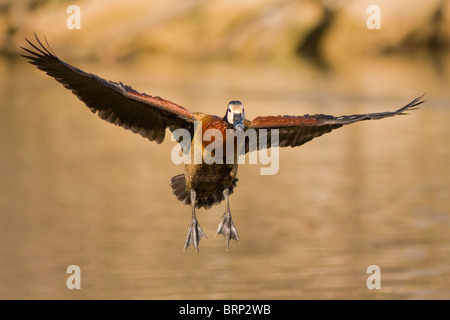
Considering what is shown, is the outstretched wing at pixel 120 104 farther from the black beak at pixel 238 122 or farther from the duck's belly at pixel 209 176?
the black beak at pixel 238 122

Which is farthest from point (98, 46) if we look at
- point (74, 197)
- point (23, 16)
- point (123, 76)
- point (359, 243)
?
point (359, 243)

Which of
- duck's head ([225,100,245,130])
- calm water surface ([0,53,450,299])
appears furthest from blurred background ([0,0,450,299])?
duck's head ([225,100,245,130])

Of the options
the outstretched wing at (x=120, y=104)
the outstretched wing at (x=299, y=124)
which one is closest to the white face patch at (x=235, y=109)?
the outstretched wing at (x=299, y=124)

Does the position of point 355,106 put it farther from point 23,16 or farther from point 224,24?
point 23,16

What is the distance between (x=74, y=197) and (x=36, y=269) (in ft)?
16.1

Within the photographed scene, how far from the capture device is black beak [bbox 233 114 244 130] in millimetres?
9852

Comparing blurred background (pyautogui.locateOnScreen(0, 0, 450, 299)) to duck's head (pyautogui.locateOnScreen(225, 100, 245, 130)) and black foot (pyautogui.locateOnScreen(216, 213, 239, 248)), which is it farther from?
duck's head (pyautogui.locateOnScreen(225, 100, 245, 130))

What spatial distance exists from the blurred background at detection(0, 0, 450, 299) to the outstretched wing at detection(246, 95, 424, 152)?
3.46 metres

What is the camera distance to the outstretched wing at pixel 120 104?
1021 cm

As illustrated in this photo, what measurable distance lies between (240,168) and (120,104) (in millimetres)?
12029

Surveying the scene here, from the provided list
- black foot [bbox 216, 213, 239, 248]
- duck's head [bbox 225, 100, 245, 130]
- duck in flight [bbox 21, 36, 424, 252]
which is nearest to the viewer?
duck's head [bbox 225, 100, 245, 130]

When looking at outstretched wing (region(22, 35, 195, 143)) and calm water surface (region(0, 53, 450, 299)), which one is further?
calm water surface (region(0, 53, 450, 299))

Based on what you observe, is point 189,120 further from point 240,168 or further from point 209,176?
point 240,168

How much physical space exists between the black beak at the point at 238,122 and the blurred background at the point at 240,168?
4.65 metres
